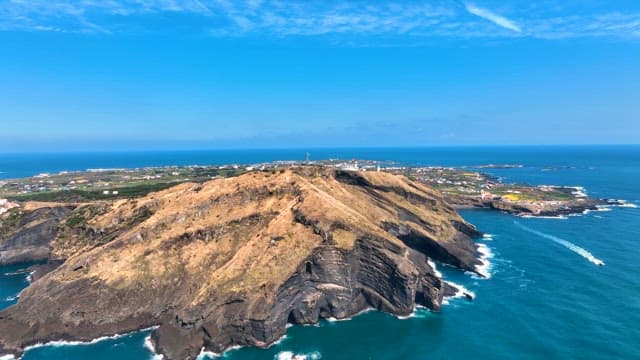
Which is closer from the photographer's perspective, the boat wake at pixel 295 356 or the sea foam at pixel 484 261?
the boat wake at pixel 295 356

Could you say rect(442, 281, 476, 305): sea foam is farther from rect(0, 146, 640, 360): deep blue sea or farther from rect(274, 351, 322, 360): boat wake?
rect(274, 351, 322, 360): boat wake

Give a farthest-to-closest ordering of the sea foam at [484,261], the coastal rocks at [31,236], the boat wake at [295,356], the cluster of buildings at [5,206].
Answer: the cluster of buildings at [5,206] < the coastal rocks at [31,236] < the sea foam at [484,261] < the boat wake at [295,356]

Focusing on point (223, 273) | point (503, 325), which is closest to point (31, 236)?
point (223, 273)

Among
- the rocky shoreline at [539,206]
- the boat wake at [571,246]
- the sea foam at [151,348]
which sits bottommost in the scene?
the sea foam at [151,348]

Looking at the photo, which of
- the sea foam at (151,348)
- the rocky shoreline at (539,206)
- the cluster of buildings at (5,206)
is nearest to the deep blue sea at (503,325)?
the sea foam at (151,348)

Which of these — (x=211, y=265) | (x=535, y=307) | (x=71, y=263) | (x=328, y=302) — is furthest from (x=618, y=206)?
(x=71, y=263)

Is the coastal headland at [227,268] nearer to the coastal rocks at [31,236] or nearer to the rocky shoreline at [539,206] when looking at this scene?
the coastal rocks at [31,236]

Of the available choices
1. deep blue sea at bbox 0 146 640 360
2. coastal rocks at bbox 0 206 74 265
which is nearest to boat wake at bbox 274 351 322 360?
deep blue sea at bbox 0 146 640 360
